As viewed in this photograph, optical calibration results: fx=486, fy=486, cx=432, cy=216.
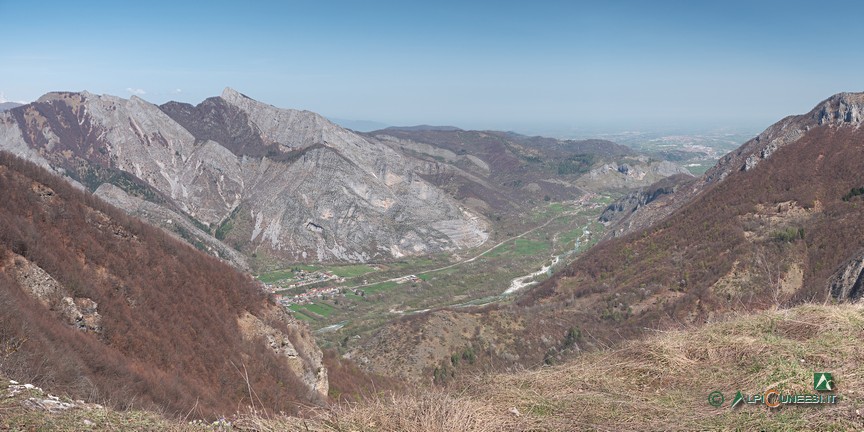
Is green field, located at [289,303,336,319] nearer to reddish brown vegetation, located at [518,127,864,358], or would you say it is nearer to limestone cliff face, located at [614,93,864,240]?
reddish brown vegetation, located at [518,127,864,358]

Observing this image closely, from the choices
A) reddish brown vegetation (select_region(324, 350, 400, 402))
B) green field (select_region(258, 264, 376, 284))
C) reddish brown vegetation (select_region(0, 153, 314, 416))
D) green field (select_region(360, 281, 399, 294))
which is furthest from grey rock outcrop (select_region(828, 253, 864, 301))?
green field (select_region(258, 264, 376, 284))

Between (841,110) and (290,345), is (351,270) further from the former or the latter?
(841,110)

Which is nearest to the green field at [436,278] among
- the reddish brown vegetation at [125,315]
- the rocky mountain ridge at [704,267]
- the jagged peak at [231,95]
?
the rocky mountain ridge at [704,267]

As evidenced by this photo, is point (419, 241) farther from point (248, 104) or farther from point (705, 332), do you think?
point (705, 332)

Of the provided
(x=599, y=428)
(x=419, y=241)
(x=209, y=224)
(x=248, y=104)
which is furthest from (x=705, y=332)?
(x=248, y=104)

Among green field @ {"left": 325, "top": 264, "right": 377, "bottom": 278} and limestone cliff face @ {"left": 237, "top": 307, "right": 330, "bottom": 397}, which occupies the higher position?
limestone cliff face @ {"left": 237, "top": 307, "right": 330, "bottom": 397}

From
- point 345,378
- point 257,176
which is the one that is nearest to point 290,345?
point 345,378
